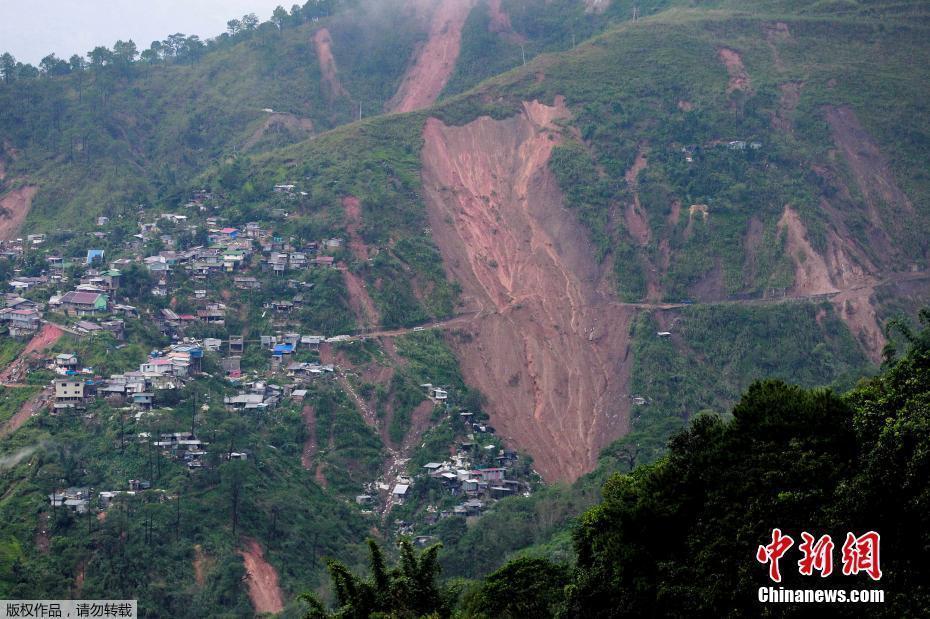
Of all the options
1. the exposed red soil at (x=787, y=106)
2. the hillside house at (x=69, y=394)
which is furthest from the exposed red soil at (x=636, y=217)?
the hillside house at (x=69, y=394)

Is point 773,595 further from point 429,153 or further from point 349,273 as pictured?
point 429,153

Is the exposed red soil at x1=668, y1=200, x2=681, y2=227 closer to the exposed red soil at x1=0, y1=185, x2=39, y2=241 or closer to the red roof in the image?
the red roof

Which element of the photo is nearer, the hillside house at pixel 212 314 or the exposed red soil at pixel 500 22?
the hillside house at pixel 212 314

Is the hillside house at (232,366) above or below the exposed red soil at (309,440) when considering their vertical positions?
above

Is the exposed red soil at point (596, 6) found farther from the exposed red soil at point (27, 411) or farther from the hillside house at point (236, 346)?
the exposed red soil at point (27, 411)

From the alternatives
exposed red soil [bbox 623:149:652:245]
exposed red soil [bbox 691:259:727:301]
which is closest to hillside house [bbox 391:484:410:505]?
exposed red soil [bbox 691:259:727:301]

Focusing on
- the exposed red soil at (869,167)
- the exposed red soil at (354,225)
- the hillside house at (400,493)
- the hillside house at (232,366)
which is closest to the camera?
the hillside house at (400,493)

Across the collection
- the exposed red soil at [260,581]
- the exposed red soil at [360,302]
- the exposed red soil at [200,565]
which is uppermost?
the exposed red soil at [360,302]

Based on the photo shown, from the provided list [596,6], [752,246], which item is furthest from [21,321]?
[596,6]

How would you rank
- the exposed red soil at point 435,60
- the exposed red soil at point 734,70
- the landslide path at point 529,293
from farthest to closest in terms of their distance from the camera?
the exposed red soil at point 435,60 < the exposed red soil at point 734,70 < the landslide path at point 529,293
